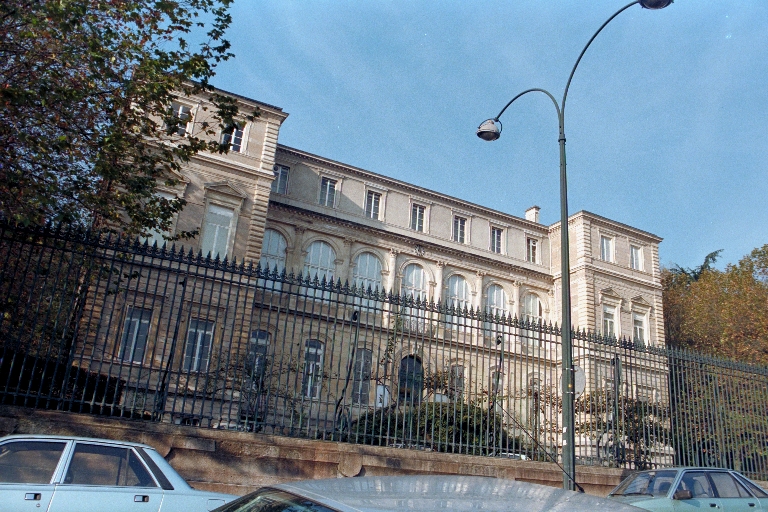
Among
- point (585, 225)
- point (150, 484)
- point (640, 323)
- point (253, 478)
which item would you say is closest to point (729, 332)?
point (640, 323)

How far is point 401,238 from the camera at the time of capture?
1383 inches

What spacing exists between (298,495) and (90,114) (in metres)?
10.2

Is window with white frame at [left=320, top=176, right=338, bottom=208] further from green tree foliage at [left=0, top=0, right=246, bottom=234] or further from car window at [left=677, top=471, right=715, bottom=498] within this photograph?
car window at [left=677, top=471, right=715, bottom=498]

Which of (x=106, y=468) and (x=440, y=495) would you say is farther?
(x=106, y=468)

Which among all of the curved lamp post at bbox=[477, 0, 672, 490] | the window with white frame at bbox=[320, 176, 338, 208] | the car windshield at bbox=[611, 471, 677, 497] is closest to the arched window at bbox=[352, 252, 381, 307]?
the window with white frame at bbox=[320, 176, 338, 208]

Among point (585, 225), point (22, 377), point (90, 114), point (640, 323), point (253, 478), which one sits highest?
point (585, 225)

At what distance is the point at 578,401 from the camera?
12898 mm

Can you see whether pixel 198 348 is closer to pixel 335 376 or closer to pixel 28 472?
pixel 335 376

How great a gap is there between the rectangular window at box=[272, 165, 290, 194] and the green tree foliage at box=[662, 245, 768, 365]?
21.1 meters

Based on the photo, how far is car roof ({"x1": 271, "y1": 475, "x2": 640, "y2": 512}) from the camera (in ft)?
8.13

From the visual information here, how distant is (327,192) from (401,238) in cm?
485

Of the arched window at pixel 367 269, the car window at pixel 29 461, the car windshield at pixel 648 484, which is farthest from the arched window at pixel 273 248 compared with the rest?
the car window at pixel 29 461

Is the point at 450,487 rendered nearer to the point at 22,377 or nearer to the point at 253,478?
the point at 253,478

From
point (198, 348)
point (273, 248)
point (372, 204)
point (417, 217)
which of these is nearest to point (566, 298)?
point (198, 348)
